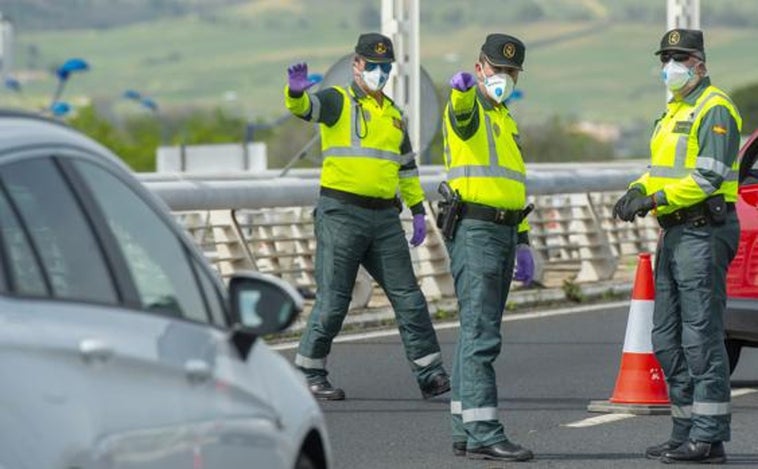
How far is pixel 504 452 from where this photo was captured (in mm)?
10148

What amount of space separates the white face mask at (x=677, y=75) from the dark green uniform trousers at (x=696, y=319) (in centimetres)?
60

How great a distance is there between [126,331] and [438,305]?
45.3 ft

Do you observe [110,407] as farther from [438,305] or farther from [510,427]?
[438,305]

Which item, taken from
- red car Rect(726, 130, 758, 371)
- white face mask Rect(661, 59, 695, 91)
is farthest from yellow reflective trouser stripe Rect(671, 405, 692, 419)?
red car Rect(726, 130, 758, 371)

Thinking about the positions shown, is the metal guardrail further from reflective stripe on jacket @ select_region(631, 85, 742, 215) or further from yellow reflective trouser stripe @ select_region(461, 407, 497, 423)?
reflective stripe on jacket @ select_region(631, 85, 742, 215)

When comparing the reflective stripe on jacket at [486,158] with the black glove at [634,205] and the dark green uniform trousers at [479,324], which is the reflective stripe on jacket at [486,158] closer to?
the dark green uniform trousers at [479,324]

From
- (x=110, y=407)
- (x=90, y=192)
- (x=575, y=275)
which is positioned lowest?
(x=575, y=275)

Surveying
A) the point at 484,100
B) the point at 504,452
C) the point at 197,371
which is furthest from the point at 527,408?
the point at 197,371

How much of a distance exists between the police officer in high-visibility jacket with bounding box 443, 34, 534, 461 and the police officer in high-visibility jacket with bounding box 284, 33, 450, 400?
211 centimetres

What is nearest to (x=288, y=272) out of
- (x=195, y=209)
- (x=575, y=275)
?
(x=195, y=209)

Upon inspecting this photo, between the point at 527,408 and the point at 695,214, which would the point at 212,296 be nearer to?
the point at 695,214

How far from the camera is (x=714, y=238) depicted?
1021 centimetres

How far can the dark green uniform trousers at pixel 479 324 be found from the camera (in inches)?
399

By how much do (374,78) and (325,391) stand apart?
5.64ft
